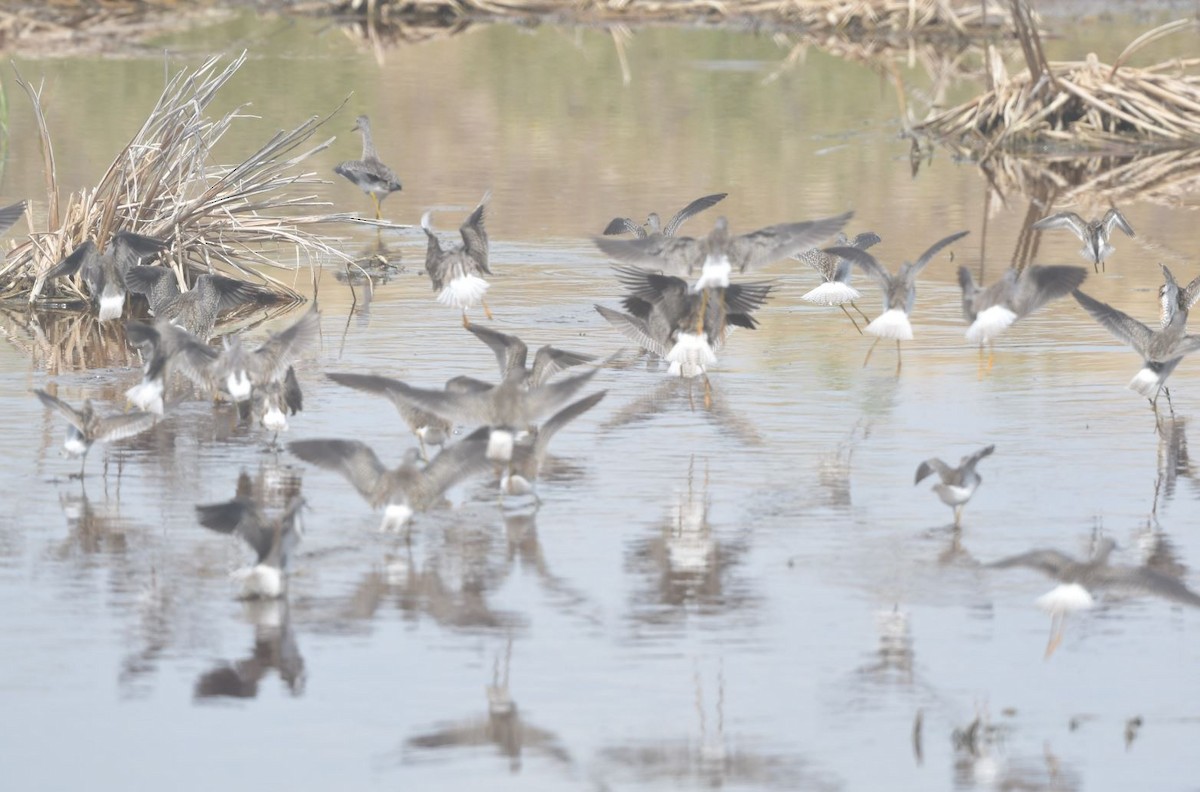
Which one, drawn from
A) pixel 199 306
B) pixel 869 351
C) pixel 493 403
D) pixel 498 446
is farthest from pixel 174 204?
pixel 498 446

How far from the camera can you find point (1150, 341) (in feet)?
32.1

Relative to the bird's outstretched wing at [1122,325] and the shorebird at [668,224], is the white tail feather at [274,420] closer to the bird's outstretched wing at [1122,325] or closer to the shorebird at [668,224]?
the bird's outstretched wing at [1122,325]

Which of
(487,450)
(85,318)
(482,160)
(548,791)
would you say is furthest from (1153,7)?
(548,791)

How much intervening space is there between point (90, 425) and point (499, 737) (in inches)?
129

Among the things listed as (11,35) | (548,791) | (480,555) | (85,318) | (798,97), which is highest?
(11,35)

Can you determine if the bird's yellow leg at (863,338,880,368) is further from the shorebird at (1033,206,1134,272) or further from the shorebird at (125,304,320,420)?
the shorebird at (125,304,320,420)

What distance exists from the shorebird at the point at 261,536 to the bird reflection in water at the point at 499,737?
1.20 metres

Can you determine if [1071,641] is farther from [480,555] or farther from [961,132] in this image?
[961,132]

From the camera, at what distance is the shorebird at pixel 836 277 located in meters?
Result: 12.2

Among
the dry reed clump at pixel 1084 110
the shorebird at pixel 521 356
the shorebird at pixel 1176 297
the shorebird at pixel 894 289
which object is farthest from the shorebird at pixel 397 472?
the dry reed clump at pixel 1084 110

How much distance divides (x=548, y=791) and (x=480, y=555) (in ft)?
7.10

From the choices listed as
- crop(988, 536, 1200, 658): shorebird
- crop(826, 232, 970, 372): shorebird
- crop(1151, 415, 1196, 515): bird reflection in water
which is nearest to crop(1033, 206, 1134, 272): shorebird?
crop(826, 232, 970, 372): shorebird

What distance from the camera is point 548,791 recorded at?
571 centimetres

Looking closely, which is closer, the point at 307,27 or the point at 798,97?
the point at 798,97
